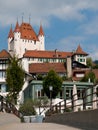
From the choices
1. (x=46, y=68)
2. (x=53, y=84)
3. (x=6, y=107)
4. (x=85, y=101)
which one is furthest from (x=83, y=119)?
(x=46, y=68)

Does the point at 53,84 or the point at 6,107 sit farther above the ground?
the point at 53,84

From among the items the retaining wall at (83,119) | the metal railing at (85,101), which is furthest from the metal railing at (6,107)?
the retaining wall at (83,119)

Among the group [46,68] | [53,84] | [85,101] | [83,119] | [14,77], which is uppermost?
[46,68]

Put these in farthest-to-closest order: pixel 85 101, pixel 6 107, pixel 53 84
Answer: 1. pixel 53 84
2. pixel 6 107
3. pixel 85 101

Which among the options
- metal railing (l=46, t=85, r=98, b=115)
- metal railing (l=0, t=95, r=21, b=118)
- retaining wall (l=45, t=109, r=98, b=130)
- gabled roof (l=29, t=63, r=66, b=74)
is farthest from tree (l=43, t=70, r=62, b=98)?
gabled roof (l=29, t=63, r=66, b=74)

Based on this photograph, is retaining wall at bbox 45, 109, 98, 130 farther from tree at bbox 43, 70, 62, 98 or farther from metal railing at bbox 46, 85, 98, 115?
tree at bbox 43, 70, 62, 98

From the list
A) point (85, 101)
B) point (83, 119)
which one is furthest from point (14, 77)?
point (83, 119)

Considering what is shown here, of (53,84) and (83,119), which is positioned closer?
(83,119)

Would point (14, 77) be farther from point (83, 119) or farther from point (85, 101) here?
point (83, 119)

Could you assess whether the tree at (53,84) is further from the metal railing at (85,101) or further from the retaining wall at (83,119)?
the retaining wall at (83,119)

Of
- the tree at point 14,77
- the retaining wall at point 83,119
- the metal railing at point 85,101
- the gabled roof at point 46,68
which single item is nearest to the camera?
the retaining wall at point 83,119

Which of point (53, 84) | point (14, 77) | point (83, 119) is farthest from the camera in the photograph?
point (53, 84)

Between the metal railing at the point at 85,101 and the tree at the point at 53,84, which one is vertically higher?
the tree at the point at 53,84

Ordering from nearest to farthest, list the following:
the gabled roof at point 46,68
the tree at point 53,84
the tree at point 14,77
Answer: the tree at point 14,77, the tree at point 53,84, the gabled roof at point 46,68
